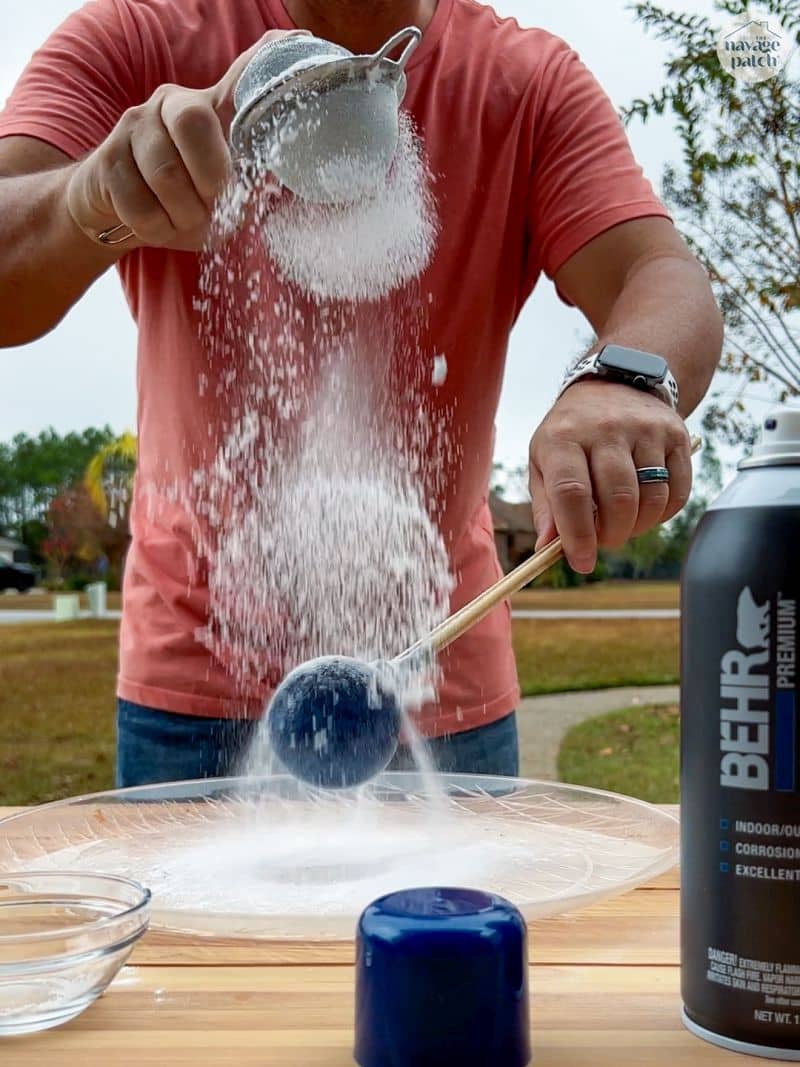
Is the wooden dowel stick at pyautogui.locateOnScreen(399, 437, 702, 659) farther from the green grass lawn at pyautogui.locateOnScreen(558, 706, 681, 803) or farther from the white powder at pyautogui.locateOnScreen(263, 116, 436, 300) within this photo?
the green grass lawn at pyautogui.locateOnScreen(558, 706, 681, 803)

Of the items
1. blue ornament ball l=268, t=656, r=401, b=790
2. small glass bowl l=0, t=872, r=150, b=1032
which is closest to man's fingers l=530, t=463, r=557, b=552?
blue ornament ball l=268, t=656, r=401, b=790

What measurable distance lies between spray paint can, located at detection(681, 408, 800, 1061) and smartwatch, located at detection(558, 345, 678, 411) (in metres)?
0.41

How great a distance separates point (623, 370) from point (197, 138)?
35cm

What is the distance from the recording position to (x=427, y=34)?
4.04 ft

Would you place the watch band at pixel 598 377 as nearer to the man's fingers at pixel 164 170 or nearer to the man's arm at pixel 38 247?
the man's fingers at pixel 164 170

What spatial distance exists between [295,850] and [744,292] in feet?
5.16

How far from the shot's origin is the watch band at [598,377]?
0.83 meters

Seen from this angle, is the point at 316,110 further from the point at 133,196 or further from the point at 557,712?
the point at 557,712

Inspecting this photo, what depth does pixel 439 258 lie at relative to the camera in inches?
46.4

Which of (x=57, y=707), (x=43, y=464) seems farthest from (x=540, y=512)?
(x=57, y=707)

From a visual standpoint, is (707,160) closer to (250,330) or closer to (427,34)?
(427,34)

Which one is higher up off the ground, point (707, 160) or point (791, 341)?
point (707, 160)

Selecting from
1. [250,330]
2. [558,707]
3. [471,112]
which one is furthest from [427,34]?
[558,707]

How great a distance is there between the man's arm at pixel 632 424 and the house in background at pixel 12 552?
62.8 inches
